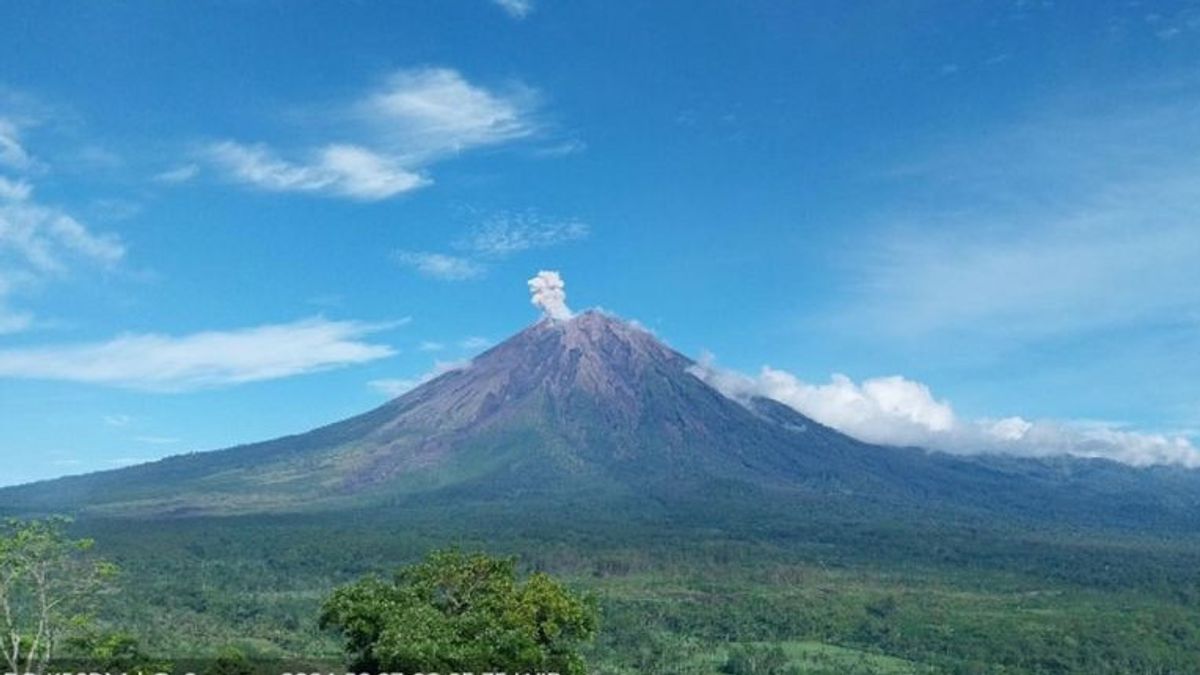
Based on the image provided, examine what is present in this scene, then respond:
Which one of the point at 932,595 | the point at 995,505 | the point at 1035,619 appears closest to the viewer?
the point at 1035,619

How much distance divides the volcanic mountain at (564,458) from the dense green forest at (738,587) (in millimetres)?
17366

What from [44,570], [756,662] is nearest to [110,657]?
[44,570]

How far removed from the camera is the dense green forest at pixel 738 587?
58250mm

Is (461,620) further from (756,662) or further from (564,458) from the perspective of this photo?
(564,458)

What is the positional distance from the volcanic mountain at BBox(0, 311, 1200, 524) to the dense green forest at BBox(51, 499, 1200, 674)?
17.4m

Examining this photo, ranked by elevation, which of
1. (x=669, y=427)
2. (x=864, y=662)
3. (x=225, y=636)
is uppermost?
(x=669, y=427)

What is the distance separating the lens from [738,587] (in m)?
80.3

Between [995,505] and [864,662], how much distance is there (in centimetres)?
12077

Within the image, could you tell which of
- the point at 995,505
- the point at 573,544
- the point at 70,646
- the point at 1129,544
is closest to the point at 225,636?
the point at 70,646

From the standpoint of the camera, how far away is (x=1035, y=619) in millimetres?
69625

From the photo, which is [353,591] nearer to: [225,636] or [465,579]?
[465,579]

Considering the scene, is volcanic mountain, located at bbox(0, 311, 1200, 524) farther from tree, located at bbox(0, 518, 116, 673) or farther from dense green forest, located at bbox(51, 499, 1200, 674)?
tree, located at bbox(0, 518, 116, 673)

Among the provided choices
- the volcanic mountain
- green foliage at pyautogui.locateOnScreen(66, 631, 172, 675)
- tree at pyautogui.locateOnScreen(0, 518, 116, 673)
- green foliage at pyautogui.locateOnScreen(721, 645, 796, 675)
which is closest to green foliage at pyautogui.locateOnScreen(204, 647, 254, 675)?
green foliage at pyautogui.locateOnScreen(66, 631, 172, 675)

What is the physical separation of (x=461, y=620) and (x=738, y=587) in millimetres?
63254
